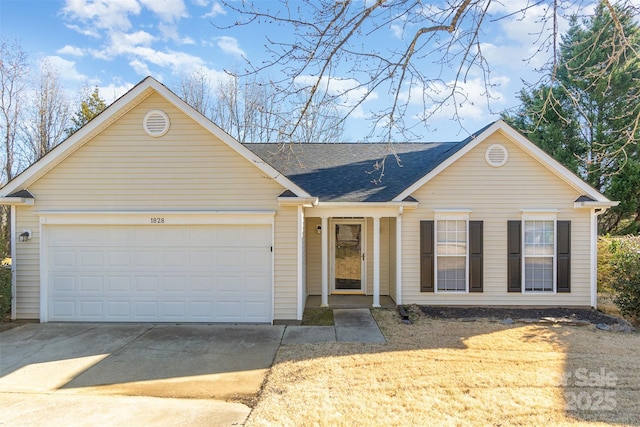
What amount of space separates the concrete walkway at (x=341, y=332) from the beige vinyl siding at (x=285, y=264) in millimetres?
550

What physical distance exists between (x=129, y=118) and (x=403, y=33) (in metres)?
6.30

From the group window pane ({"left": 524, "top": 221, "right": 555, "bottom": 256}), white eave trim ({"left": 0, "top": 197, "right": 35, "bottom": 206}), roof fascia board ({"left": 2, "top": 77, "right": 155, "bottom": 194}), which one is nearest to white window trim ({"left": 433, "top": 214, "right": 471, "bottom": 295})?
window pane ({"left": 524, "top": 221, "right": 555, "bottom": 256})

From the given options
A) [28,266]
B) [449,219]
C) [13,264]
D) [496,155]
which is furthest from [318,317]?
[13,264]

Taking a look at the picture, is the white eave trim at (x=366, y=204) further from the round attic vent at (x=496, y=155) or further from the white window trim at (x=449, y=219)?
the round attic vent at (x=496, y=155)

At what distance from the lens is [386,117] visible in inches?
197

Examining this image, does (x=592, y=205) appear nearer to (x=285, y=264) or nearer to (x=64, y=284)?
(x=285, y=264)

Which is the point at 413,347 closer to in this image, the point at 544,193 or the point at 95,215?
the point at 544,193

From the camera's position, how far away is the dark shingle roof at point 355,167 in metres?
9.49

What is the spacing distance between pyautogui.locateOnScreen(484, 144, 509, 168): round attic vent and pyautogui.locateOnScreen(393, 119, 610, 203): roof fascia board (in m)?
0.32

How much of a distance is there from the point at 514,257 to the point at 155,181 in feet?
29.7

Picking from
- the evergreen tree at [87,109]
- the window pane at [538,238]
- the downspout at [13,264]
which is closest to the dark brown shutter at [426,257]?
the window pane at [538,238]

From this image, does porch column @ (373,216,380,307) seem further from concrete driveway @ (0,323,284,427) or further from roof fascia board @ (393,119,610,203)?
concrete driveway @ (0,323,284,427)

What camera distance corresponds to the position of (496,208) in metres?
9.16
